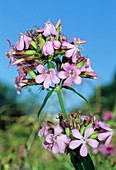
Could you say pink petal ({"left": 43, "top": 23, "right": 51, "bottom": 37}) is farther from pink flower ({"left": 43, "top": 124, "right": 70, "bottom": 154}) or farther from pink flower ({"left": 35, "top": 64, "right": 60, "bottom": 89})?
pink flower ({"left": 43, "top": 124, "right": 70, "bottom": 154})

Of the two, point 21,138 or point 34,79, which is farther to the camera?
point 21,138

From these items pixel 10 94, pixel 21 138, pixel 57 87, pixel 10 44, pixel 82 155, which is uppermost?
pixel 10 44

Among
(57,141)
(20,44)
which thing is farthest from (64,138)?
(20,44)

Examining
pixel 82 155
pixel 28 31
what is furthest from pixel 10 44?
pixel 82 155

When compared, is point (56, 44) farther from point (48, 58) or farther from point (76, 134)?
point (76, 134)

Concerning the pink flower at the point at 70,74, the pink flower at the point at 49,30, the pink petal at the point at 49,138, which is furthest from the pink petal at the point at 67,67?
the pink petal at the point at 49,138

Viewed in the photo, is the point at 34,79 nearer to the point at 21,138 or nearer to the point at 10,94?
the point at 21,138

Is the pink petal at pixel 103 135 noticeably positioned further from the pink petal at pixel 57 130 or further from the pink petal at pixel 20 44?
the pink petal at pixel 20 44
